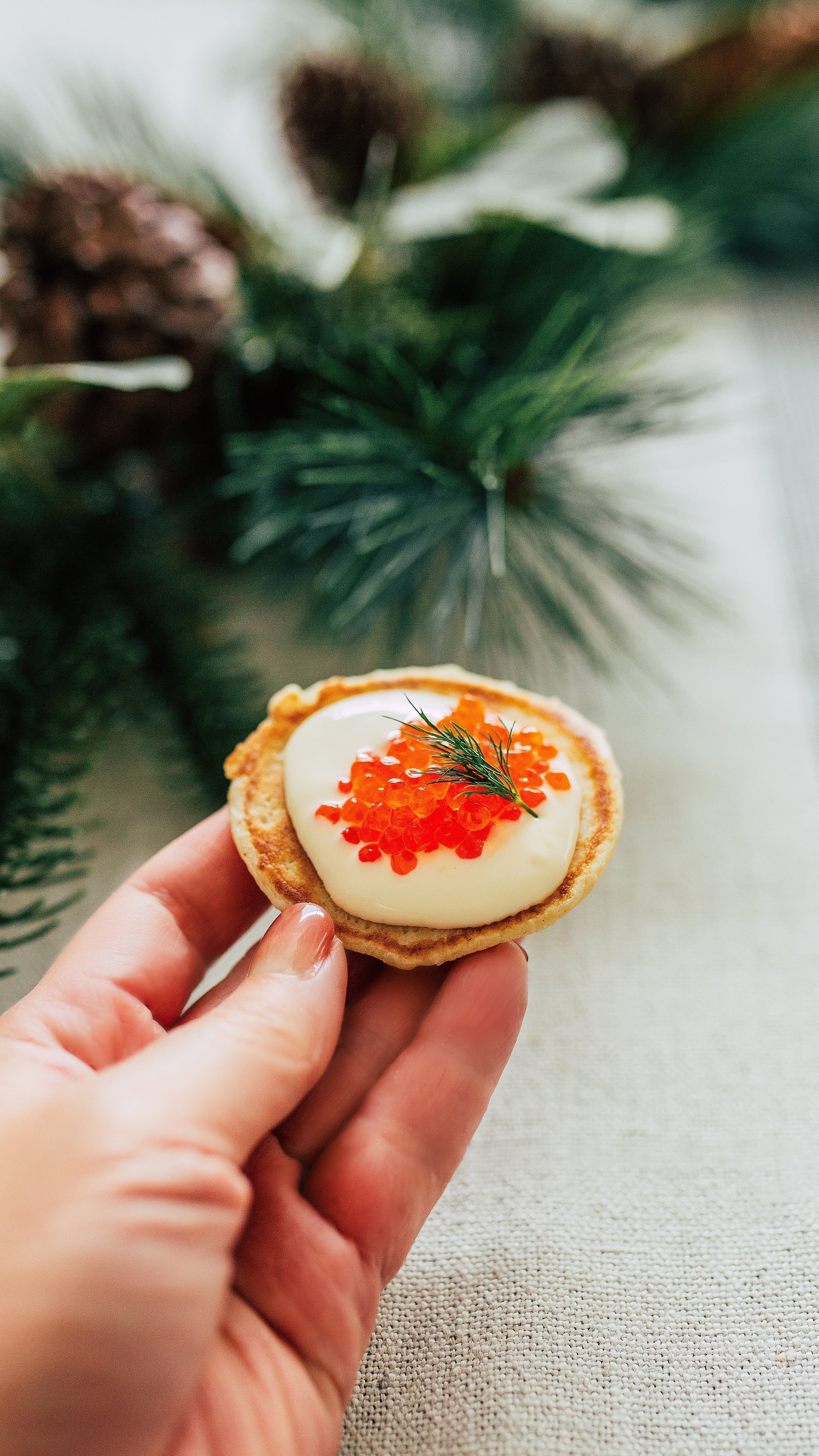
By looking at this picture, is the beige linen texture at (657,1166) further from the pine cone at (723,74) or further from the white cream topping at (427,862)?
the pine cone at (723,74)

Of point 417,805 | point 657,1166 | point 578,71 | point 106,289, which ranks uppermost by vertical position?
point 578,71

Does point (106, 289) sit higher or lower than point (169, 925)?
higher

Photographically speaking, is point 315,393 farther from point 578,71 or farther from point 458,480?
point 578,71

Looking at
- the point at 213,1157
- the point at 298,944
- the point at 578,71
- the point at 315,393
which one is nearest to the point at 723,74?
the point at 578,71

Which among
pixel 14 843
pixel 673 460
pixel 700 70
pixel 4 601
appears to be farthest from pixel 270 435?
pixel 700 70

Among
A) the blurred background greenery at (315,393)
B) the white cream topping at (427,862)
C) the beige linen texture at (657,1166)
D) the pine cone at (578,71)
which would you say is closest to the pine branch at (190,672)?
the blurred background greenery at (315,393)

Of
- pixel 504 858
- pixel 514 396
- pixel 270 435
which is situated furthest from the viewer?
pixel 270 435

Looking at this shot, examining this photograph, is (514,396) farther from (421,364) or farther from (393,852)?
(393,852)
